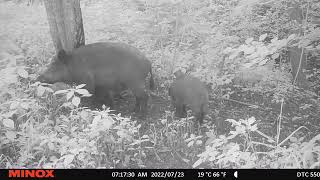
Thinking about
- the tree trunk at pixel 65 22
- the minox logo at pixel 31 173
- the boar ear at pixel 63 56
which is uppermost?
the tree trunk at pixel 65 22

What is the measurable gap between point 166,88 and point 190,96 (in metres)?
1.36

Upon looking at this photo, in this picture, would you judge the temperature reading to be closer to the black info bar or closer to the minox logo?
the black info bar

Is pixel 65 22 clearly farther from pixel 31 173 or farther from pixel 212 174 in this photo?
pixel 212 174

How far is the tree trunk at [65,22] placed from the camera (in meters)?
7.27

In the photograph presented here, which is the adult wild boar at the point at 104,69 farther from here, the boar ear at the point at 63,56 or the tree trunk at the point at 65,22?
the tree trunk at the point at 65,22

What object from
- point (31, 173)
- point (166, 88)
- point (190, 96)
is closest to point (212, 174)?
point (31, 173)

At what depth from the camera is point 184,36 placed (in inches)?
372

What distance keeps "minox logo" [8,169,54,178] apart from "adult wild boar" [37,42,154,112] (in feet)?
9.56

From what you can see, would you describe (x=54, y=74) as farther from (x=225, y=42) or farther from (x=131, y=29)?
(x=225, y=42)

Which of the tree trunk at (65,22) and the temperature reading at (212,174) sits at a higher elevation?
the tree trunk at (65,22)

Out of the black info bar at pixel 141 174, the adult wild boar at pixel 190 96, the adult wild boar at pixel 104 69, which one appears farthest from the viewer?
the adult wild boar at pixel 104 69

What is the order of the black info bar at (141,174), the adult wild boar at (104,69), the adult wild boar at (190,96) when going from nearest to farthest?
the black info bar at (141,174) → the adult wild boar at (190,96) → the adult wild boar at (104,69)

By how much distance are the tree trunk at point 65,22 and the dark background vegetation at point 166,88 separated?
803 mm

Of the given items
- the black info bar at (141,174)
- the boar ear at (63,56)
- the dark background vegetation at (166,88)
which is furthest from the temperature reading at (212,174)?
the boar ear at (63,56)
